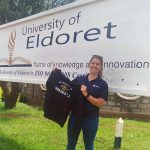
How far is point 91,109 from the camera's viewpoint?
538 centimetres

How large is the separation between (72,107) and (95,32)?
1.15m

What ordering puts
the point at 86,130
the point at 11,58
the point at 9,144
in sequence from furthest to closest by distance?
the point at 11,58 → the point at 9,144 → the point at 86,130

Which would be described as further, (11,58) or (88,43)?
(11,58)

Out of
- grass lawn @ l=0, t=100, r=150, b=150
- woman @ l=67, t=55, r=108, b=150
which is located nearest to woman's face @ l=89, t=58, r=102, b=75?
woman @ l=67, t=55, r=108, b=150

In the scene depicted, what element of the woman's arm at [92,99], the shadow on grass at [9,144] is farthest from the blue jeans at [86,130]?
the shadow on grass at [9,144]

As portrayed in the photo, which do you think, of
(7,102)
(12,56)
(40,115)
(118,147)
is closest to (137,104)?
(40,115)

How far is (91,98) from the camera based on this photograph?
205 inches

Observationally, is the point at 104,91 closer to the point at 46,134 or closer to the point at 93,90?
the point at 93,90

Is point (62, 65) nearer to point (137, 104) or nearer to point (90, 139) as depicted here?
point (90, 139)

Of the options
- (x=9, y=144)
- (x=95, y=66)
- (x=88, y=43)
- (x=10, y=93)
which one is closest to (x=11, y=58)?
(x=9, y=144)

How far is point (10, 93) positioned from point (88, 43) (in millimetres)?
8273

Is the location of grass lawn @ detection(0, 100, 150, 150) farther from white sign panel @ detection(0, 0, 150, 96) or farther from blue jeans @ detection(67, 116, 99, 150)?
blue jeans @ detection(67, 116, 99, 150)

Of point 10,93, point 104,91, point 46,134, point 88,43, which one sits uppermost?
point 88,43

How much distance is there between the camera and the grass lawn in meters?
8.38
